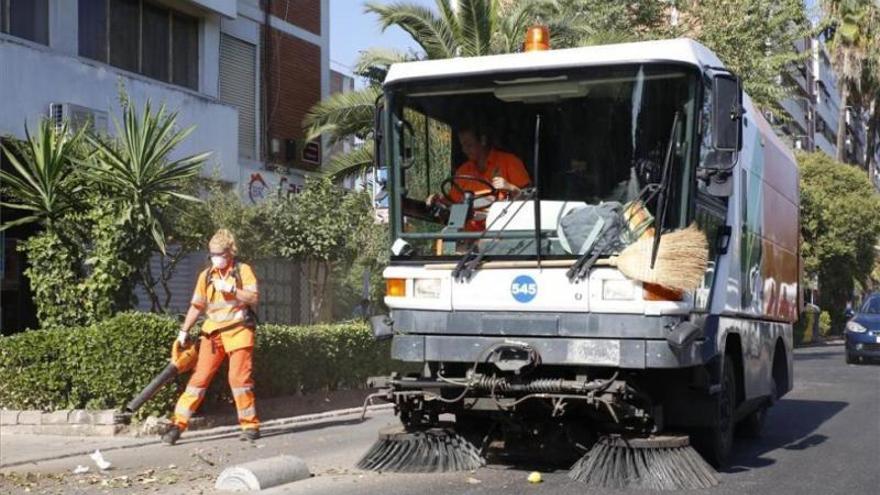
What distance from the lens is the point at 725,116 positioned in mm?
7406

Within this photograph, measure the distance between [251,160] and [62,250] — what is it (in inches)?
380

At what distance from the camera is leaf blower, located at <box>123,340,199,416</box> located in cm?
988

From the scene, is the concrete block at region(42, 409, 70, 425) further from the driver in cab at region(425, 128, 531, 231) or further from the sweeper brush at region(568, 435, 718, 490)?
the sweeper brush at region(568, 435, 718, 490)

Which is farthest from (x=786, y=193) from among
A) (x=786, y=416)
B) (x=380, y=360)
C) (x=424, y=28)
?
(x=424, y=28)

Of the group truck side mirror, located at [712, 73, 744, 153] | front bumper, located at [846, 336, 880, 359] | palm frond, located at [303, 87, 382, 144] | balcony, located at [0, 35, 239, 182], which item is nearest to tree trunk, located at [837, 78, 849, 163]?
front bumper, located at [846, 336, 880, 359]

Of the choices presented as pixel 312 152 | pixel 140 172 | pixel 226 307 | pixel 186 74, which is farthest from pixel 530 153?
pixel 312 152

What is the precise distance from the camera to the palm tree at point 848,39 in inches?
1647

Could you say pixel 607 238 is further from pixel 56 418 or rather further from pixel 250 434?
pixel 56 418

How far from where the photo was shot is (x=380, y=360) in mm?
14711

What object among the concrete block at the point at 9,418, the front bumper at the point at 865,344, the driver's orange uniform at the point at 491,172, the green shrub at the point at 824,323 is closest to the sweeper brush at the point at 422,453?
the driver's orange uniform at the point at 491,172

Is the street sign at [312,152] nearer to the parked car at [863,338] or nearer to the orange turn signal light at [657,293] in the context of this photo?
the parked car at [863,338]

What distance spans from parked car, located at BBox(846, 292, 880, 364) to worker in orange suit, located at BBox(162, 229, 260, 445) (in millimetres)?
16596

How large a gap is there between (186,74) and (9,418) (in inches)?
380

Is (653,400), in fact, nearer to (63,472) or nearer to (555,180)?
(555,180)
